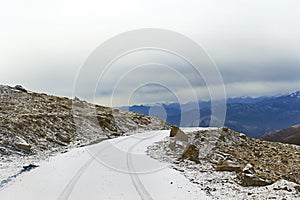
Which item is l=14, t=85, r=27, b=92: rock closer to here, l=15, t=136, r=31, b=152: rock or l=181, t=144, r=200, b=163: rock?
l=15, t=136, r=31, b=152: rock

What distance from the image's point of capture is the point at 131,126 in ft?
224

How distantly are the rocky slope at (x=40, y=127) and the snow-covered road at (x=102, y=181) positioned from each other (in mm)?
2688

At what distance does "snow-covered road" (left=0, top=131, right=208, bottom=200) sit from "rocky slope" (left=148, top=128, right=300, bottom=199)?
1603 mm

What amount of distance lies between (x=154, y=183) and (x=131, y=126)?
4764 centimetres

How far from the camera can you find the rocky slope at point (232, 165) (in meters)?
19.4

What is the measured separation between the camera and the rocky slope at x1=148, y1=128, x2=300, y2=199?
19422 millimetres

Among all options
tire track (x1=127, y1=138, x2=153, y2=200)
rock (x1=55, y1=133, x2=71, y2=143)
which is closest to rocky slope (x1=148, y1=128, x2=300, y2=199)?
tire track (x1=127, y1=138, x2=153, y2=200)

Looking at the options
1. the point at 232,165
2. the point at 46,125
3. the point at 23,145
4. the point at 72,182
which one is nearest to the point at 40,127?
the point at 46,125

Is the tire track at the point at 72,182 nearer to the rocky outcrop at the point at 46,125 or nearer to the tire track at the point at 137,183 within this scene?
the tire track at the point at 137,183

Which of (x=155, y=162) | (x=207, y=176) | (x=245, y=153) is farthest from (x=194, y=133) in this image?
(x=207, y=176)

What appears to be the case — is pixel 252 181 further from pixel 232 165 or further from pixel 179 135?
pixel 179 135

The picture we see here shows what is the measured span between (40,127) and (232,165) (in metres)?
27.1

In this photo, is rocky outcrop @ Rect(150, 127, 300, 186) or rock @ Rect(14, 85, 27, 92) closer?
rocky outcrop @ Rect(150, 127, 300, 186)

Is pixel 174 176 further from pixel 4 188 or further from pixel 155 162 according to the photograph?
pixel 4 188
